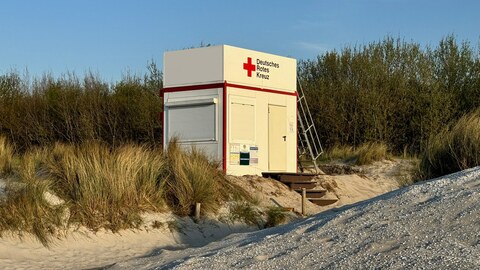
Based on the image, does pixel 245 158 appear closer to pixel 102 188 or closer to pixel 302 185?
pixel 302 185

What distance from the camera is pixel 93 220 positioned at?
15016mm

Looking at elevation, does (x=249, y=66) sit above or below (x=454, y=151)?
above

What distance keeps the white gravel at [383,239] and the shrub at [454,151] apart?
4.29m

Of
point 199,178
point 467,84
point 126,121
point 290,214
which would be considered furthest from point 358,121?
point 199,178

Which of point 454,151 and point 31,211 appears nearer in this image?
point 31,211

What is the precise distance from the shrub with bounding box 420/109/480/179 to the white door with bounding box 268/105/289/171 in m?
7.01

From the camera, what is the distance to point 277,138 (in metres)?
22.7

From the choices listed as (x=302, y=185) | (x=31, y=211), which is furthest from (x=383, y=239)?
(x=302, y=185)

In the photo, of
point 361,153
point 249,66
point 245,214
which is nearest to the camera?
point 245,214

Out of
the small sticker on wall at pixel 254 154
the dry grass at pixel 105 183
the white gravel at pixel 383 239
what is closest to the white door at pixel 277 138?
the small sticker on wall at pixel 254 154

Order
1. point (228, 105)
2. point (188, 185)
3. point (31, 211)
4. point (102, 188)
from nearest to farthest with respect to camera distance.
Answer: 1. point (31, 211)
2. point (102, 188)
3. point (188, 185)
4. point (228, 105)

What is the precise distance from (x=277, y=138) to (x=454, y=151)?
8103 millimetres

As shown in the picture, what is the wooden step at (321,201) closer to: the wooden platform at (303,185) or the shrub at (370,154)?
the wooden platform at (303,185)

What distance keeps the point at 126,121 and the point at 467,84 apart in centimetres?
1304
